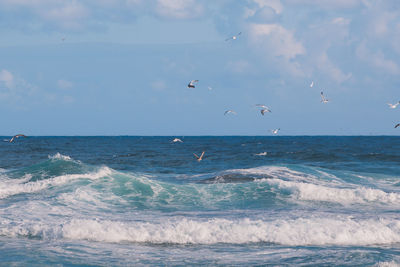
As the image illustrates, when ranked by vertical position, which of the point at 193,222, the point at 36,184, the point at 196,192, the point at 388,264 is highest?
the point at 36,184

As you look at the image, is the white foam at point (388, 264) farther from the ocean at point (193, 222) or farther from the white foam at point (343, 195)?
the white foam at point (343, 195)

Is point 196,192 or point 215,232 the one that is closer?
point 215,232

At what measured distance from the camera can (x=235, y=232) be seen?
40.2 feet

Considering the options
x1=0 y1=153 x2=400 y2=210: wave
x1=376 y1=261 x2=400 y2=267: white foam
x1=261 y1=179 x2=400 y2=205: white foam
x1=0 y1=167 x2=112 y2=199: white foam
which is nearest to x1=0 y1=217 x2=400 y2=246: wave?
x1=376 y1=261 x2=400 y2=267: white foam

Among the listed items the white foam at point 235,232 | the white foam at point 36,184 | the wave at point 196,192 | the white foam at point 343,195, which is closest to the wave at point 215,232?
the white foam at point 235,232

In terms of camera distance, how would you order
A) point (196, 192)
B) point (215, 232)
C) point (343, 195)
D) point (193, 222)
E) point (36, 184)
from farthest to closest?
point (36, 184), point (196, 192), point (343, 195), point (193, 222), point (215, 232)

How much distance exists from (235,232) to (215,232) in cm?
51

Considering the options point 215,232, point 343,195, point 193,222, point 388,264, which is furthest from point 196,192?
point 388,264

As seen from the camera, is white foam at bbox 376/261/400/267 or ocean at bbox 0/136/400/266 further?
ocean at bbox 0/136/400/266

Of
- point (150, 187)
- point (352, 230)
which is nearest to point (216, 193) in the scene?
point (150, 187)

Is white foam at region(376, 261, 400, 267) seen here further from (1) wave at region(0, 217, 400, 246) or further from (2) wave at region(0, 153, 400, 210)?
(2) wave at region(0, 153, 400, 210)

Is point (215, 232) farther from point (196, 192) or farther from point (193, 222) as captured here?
point (196, 192)

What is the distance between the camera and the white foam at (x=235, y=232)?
11.8m

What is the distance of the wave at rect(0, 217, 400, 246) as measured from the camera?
38.8 feet
